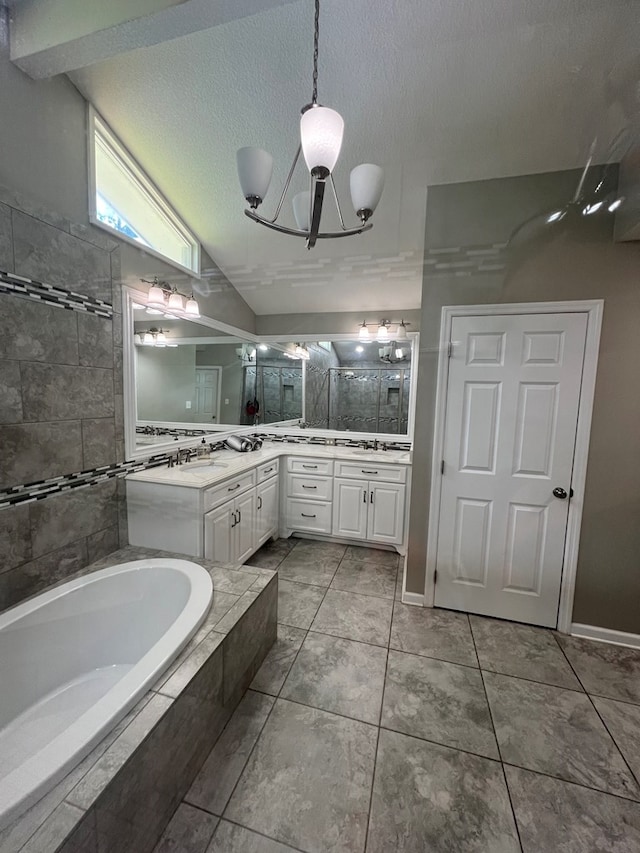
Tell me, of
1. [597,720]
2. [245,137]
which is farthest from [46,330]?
[597,720]

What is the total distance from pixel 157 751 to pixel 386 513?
7.19 feet

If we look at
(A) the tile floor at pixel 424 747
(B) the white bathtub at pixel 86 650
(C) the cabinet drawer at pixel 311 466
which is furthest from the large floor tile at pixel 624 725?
(C) the cabinet drawer at pixel 311 466

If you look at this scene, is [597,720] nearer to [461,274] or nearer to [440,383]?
[440,383]

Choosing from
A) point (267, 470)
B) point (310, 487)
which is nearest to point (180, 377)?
point (267, 470)

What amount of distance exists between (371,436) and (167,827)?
2.86m

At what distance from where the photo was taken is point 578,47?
4.63 ft

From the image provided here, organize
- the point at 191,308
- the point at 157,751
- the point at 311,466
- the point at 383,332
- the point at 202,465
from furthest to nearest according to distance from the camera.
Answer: the point at 383,332 → the point at 311,466 → the point at 191,308 → the point at 202,465 → the point at 157,751

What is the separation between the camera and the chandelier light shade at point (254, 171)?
130 centimetres

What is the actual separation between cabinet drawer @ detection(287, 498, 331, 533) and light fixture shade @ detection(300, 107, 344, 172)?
2541 mm

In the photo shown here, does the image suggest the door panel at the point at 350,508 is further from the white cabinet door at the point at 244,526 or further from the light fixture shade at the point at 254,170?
the light fixture shade at the point at 254,170

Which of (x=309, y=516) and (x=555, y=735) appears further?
(x=309, y=516)

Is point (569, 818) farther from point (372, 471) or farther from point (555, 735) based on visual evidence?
point (372, 471)

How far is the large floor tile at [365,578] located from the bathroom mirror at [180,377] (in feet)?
5.70

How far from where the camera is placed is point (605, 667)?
1.81 m
